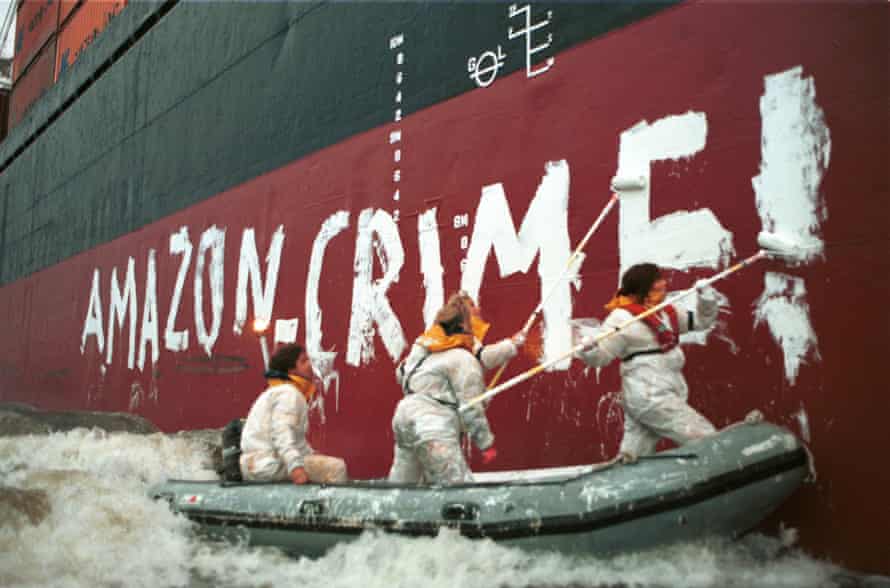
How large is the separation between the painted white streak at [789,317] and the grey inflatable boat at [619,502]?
497mm

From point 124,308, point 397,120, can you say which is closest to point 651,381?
point 397,120

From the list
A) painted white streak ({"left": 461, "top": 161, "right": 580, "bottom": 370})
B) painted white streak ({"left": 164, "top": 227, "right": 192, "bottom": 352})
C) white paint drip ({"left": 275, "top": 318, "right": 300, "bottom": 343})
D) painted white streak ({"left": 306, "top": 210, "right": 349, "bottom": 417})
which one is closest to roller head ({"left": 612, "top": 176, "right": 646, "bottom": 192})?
Answer: painted white streak ({"left": 461, "top": 161, "right": 580, "bottom": 370})

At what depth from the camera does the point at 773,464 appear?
374 cm

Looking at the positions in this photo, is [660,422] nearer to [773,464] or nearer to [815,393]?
[773,464]

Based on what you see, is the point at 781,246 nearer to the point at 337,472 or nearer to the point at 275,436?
the point at 337,472

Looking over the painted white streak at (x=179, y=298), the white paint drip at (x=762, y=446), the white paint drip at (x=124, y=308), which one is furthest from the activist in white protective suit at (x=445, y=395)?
the white paint drip at (x=124, y=308)

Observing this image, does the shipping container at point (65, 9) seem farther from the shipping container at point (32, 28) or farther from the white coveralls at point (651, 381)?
the white coveralls at point (651, 381)

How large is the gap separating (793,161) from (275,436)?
11.1ft

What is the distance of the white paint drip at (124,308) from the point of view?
1150 centimetres

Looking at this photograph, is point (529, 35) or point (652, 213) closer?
point (652, 213)

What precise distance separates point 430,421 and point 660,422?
1.28 m

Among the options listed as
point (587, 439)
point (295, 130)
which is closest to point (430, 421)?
point (587, 439)

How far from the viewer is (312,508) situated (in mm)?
4395

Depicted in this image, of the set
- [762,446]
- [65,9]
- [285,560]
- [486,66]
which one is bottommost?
[285,560]
